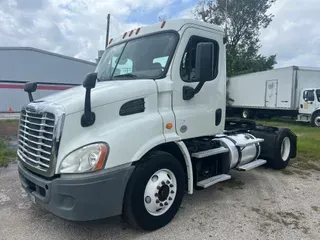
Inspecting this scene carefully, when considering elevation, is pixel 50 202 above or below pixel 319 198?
above

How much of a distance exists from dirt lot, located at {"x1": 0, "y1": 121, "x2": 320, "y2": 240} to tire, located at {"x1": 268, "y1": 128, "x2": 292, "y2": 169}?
71 centimetres

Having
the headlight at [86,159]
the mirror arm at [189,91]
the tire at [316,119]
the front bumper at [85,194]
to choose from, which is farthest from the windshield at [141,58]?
the tire at [316,119]

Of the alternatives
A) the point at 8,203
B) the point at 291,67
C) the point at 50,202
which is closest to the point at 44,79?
the point at 291,67

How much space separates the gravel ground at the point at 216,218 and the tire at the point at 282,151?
3.09ft

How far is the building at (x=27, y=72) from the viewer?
2333 cm

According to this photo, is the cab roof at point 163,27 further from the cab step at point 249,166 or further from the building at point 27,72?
the building at point 27,72

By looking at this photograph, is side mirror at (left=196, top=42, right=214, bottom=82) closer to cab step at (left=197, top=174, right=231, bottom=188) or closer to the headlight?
the headlight

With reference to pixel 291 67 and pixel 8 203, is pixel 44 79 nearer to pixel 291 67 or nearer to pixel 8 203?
pixel 291 67

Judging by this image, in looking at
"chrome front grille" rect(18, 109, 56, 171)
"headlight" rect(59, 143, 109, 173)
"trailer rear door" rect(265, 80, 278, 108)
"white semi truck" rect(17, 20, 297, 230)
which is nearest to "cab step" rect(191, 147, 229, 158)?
"white semi truck" rect(17, 20, 297, 230)

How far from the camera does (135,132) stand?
3256 millimetres

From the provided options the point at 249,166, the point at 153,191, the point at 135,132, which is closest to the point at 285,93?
the point at 249,166

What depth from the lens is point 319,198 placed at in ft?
15.6

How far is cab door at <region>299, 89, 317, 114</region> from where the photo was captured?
16.7 meters

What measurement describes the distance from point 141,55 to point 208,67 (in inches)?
39.8
